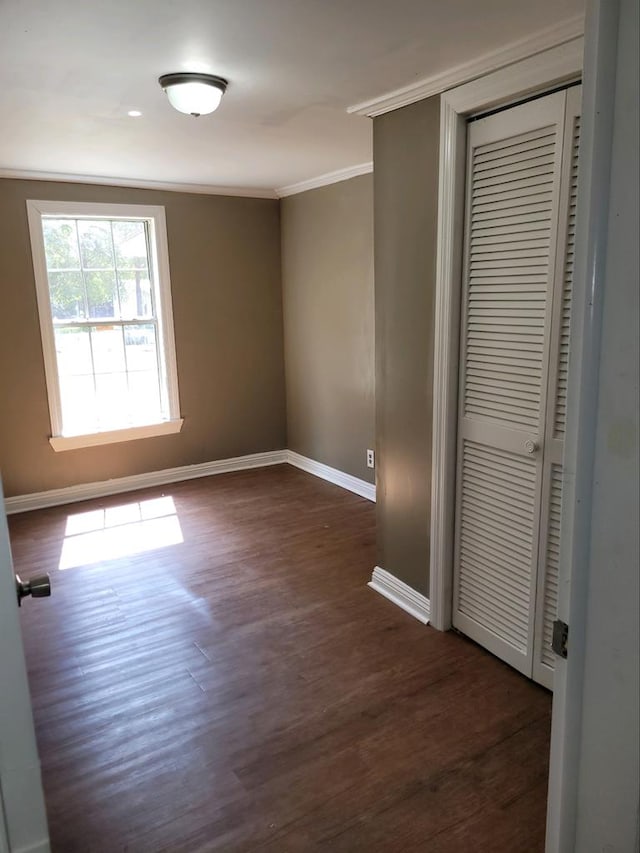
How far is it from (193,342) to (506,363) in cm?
315

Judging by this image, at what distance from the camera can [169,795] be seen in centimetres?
191

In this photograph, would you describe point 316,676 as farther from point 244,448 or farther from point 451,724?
point 244,448

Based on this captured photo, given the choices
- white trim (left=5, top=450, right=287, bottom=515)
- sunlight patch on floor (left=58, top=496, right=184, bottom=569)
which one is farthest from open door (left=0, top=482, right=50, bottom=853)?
white trim (left=5, top=450, right=287, bottom=515)

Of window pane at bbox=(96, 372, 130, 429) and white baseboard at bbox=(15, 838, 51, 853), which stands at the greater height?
window pane at bbox=(96, 372, 130, 429)

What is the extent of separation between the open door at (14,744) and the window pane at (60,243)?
3749 mm

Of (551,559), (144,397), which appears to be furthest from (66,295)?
(551,559)

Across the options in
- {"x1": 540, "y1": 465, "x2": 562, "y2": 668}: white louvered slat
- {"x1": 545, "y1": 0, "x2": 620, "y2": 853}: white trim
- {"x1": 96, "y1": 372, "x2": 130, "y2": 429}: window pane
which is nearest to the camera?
{"x1": 545, "y1": 0, "x2": 620, "y2": 853}: white trim

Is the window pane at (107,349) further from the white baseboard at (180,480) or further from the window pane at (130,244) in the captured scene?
the white baseboard at (180,480)

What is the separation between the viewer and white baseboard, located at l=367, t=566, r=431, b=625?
284 cm

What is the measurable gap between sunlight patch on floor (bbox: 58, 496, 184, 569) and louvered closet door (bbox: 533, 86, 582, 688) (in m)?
2.28

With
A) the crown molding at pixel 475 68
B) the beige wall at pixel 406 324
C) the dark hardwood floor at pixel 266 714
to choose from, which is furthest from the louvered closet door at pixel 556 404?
the beige wall at pixel 406 324

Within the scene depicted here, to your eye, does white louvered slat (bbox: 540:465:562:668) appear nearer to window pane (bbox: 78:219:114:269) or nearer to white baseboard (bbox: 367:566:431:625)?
white baseboard (bbox: 367:566:431:625)

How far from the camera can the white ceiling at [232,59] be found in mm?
1743

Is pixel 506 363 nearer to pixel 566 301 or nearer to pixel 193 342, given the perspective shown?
pixel 566 301
